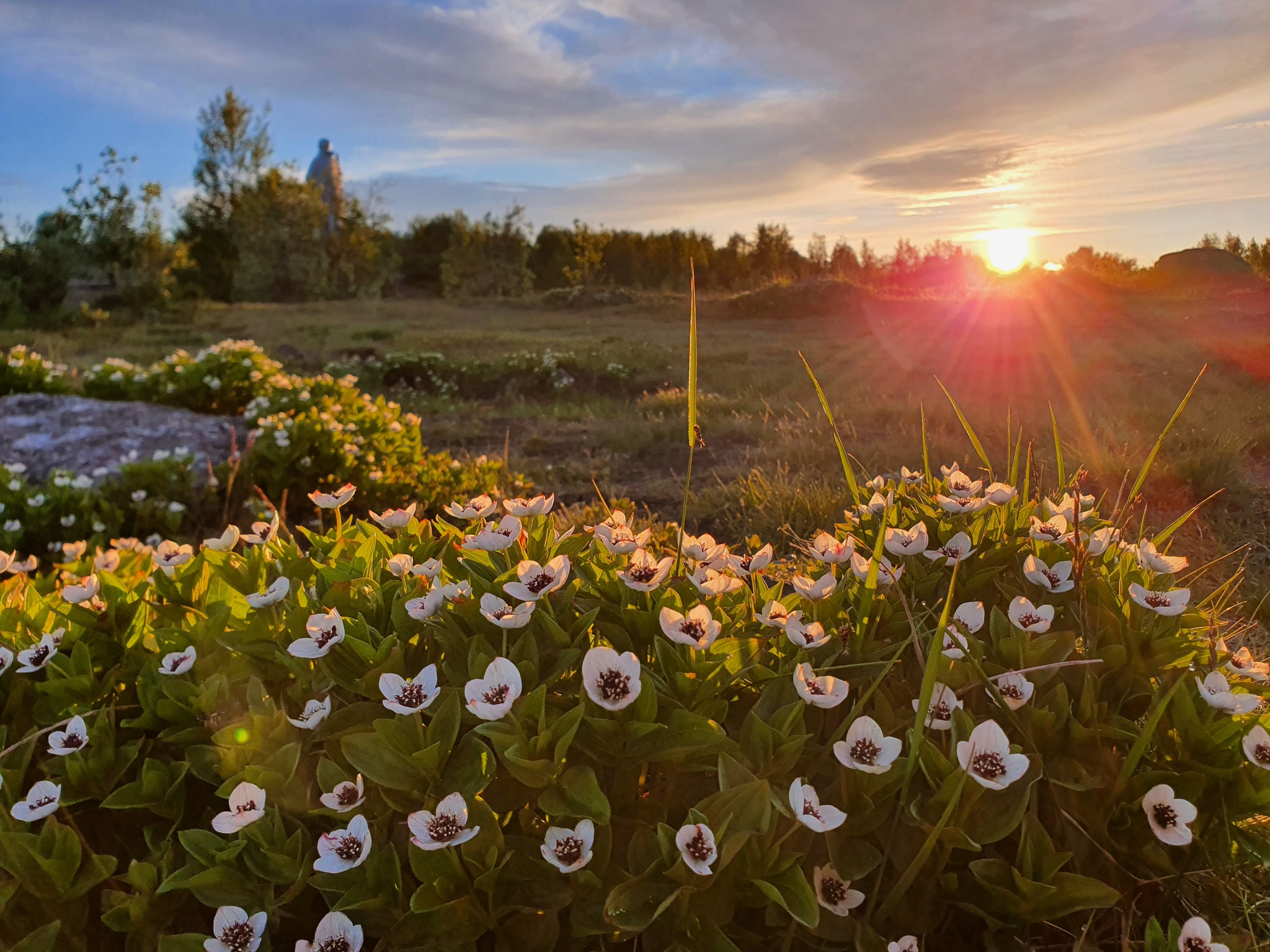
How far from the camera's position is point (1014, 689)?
4.83 ft

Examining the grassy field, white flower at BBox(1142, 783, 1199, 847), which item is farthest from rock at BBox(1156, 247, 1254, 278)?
white flower at BBox(1142, 783, 1199, 847)

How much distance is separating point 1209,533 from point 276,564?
4.03m

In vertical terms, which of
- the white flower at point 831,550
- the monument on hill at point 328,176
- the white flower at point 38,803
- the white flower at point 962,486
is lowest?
the white flower at point 38,803

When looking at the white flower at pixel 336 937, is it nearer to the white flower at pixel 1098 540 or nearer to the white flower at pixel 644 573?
the white flower at pixel 644 573

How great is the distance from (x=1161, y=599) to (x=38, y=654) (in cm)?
227

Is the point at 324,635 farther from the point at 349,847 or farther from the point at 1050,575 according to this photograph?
the point at 1050,575

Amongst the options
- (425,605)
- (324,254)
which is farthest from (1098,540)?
(324,254)

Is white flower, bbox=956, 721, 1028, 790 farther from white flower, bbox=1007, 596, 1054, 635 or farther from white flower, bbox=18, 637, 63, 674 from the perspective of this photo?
white flower, bbox=18, 637, 63, 674

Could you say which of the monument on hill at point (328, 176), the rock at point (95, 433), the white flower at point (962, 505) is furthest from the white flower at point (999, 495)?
the monument on hill at point (328, 176)

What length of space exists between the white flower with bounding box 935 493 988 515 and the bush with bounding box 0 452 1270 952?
1cm

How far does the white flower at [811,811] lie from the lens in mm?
1164

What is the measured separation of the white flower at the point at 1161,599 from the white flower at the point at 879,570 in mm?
449

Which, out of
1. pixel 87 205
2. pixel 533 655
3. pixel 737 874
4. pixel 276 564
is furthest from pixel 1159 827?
pixel 87 205

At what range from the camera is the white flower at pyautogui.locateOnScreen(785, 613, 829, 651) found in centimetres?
146
